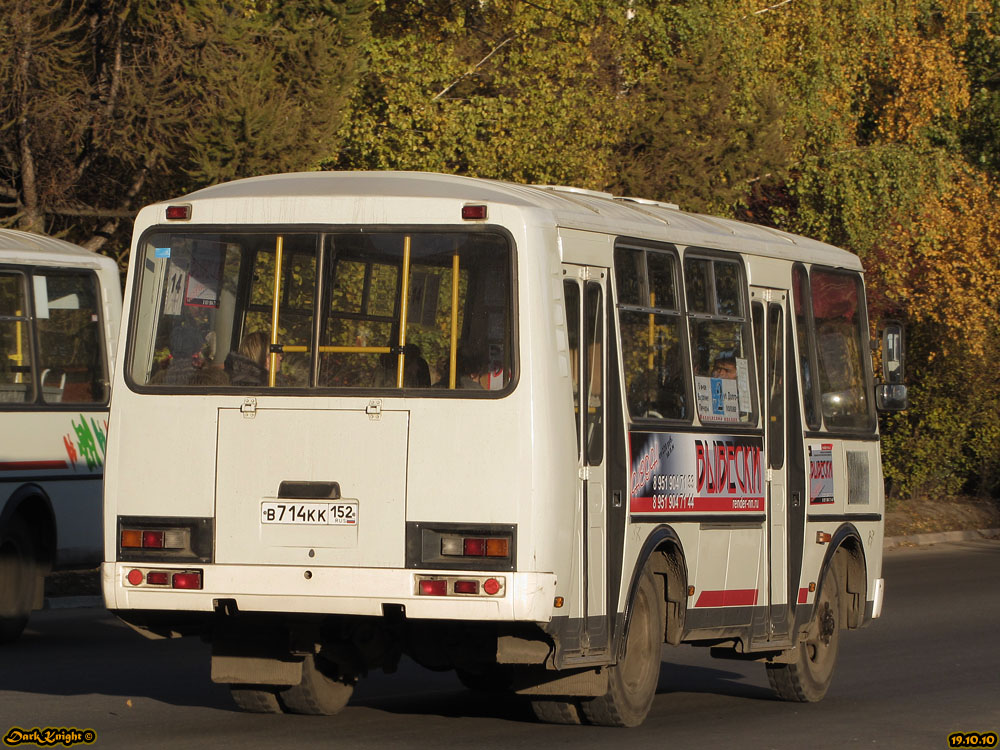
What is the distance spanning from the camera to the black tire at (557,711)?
9664 mm

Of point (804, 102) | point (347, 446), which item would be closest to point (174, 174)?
point (804, 102)

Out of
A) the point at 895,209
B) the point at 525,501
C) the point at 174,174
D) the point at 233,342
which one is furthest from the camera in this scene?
the point at 895,209

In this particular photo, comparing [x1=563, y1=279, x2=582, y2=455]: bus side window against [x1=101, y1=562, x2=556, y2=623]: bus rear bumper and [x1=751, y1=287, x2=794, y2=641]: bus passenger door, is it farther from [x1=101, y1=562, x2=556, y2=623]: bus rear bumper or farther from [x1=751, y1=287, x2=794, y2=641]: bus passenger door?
[x1=751, y1=287, x2=794, y2=641]: bus passenger door

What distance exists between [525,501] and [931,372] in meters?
25.5

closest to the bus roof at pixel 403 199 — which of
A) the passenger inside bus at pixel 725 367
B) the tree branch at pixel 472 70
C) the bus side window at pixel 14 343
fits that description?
the passenger inside bus at pixel 725 367

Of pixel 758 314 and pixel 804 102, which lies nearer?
pixel 758 314

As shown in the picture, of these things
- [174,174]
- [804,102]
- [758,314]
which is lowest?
[758,314]

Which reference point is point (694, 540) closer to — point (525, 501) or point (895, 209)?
point (525, 501)

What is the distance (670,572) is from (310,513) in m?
2.30

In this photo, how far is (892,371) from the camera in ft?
40.3

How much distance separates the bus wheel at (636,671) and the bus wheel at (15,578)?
6.06 meters

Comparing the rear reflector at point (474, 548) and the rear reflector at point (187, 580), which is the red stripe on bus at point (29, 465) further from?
the rear reflector at point (474, 548)

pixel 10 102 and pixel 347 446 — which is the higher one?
pixel 10 102

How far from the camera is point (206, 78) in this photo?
20922 mm
